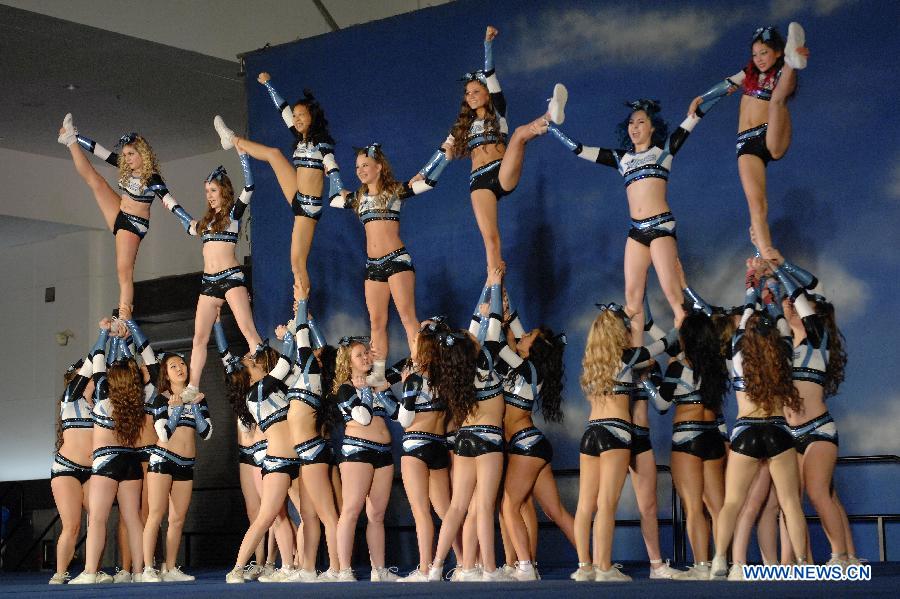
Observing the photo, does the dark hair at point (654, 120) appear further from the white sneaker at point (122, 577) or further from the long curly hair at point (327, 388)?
the white sneaker at point (122, 577)

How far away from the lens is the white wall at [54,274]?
16.0 metres

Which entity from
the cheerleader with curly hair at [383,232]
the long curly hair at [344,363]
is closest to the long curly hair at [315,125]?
the cheerleader with curly hair at [383,232]

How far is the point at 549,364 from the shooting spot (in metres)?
9.52

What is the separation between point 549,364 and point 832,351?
2176 mm

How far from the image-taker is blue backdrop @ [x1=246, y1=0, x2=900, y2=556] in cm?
948

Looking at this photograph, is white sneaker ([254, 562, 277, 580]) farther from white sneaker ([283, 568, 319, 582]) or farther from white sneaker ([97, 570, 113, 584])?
white sneaker ([97, 570, 113, 584])

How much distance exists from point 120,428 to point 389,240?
266 centimetres

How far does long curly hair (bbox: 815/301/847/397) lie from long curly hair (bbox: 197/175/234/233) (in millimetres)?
5133

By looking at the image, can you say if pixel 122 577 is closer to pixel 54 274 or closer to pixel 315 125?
pixel 315 125

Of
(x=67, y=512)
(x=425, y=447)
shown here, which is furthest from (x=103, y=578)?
(x=425, y=447)

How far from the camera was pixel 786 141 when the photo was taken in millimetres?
9531

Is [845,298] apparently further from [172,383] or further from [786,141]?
[172,383]

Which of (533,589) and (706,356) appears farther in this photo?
(706,356)

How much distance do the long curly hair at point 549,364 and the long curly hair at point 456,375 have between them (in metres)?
0.69
